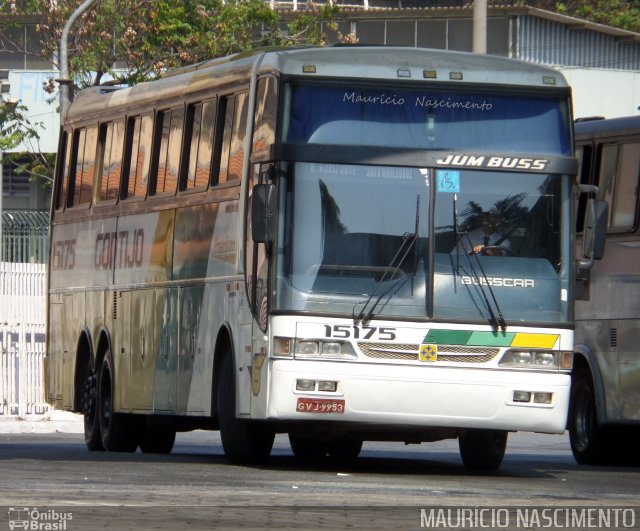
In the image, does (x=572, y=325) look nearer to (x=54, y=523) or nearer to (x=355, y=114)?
(x=355, y=114)

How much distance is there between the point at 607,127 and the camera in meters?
18.3

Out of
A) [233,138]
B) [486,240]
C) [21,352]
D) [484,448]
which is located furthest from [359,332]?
[21,352]

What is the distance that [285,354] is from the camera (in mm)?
13898

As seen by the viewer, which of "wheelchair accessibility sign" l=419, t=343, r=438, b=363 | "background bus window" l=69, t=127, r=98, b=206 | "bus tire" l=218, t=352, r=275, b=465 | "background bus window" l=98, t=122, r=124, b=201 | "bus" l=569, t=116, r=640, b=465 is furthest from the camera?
"background bus window" l=69, t=127, r=98, b=206

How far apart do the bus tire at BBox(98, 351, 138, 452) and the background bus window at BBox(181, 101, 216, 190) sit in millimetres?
3169

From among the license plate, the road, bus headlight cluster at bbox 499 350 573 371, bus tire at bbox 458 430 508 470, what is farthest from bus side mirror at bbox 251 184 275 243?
bus tire at bbox 458 430 508 470

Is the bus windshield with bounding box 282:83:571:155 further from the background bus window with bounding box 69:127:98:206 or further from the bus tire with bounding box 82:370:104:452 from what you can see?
the bus tire with bounding box 82:370:104:452

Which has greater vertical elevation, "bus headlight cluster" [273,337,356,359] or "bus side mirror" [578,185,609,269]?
"bus side mirror" [578,185,609,269]

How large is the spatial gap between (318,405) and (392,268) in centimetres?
121

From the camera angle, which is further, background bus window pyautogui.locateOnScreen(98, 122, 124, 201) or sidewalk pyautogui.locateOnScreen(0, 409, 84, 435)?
sidewalk pyautogui.locateOnScreen(0, 409, 84, 435)

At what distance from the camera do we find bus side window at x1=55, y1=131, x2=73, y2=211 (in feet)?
69.1

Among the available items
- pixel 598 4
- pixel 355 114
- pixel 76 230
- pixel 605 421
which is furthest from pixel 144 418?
pixel 598 4

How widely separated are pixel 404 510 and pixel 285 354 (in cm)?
343

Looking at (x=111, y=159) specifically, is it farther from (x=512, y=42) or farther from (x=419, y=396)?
(x=512, y=42)
